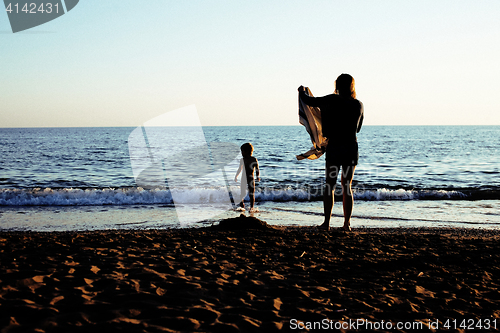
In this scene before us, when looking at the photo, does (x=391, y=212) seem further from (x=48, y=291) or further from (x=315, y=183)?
(x=48, y=291)

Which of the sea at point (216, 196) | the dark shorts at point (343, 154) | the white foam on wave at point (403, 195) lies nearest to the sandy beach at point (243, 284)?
the dark shorts at point (343, 154)

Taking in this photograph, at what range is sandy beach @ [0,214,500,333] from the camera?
2.54 meters

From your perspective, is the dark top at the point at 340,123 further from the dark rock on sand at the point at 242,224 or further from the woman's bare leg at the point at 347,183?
the dark rock on sand at the point at 242,224

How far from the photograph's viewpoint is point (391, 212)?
981 cm

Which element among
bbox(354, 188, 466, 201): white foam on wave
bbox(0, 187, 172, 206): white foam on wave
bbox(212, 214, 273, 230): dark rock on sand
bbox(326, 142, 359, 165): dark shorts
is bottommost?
bbox(354, 188, 466, 201): white foam on wave

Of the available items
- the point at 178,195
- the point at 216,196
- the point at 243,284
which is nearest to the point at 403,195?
the point at 216,196

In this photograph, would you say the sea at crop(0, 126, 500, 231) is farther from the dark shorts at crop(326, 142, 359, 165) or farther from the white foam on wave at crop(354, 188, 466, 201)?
the dark shorts at crop(326, 142, 359, 165)

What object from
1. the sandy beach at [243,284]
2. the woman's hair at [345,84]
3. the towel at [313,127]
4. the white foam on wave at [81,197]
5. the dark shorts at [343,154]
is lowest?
the white foam on wave at [81,197]

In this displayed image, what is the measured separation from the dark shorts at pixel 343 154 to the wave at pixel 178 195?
7.13 meters

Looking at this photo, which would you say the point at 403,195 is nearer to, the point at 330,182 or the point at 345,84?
the point at 330,182

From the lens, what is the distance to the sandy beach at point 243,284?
2.54 meters

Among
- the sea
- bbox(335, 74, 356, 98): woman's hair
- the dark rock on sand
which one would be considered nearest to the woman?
bbox(335, 74, 356, 98): woman's hair

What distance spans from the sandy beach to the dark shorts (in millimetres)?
1086

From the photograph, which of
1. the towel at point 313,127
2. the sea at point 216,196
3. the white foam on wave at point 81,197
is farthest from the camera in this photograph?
the white foam on wave at point 81,197
